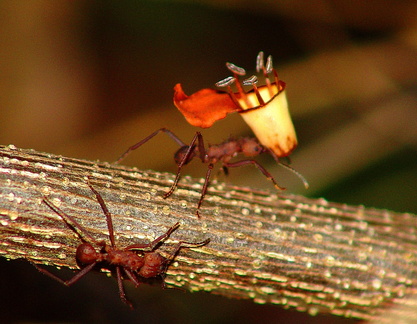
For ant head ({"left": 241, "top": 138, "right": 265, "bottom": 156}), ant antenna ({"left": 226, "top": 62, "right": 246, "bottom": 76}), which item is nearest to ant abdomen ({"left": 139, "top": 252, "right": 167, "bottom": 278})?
ant antenna ({"left": 226, "top": 62, "right": 246, "bottom": 76})

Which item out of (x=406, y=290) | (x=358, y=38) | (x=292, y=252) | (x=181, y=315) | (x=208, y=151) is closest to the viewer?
(x=292, y=252)

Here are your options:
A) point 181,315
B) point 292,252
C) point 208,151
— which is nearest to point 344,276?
point 292,252

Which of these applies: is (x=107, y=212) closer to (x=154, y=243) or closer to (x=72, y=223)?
(x=72, y=223)

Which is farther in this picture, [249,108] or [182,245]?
[249,108]

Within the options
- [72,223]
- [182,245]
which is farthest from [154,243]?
[72,223]

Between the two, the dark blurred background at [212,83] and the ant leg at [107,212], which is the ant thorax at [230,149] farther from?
the ant leg at [107,212]

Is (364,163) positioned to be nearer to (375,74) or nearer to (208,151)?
(375,74)

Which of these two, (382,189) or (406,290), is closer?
(406,290)

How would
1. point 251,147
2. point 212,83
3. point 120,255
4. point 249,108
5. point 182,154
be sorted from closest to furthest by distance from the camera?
1. point 120,255
2. point 249,108
3. point 182,154
4. point 251,147
5. point 212,83
